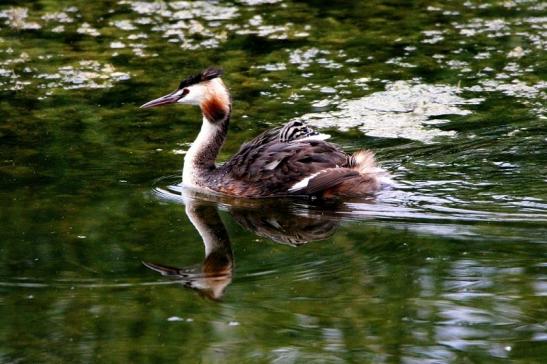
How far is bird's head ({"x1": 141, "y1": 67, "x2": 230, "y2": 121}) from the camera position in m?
9.64

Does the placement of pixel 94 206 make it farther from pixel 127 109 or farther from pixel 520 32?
pixel 520 32

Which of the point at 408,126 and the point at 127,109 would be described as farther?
the point at 127,109

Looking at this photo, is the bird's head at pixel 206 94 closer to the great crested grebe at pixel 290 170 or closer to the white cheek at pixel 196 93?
the white cheek at pixel 196 93

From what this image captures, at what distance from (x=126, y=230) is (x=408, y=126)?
3167mm

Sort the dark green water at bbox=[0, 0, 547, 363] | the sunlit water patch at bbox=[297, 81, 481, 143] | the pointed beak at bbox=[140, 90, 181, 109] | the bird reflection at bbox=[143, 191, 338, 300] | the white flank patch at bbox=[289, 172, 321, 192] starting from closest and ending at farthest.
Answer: the dark green water at bbox=[0, 0, 547, 363] → the bird reflection at bbox=[143, 191, 338, 300] → the white flank patch at bbox=[289, 172, 321, 192] → the pointed beak at bbox=[140, 90, 181, 109] → the sunlit water patch at bbox=[297, 81, 481, 143]

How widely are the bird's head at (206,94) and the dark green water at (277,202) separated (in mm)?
547

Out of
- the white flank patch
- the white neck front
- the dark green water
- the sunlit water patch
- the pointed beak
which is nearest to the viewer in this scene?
the dark green water

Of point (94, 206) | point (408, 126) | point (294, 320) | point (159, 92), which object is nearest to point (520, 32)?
point (408, 126)

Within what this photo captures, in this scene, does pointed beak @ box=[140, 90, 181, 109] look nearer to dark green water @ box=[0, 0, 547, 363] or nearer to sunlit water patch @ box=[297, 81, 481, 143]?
dark green water @ box=[0, 0, 547, 363]

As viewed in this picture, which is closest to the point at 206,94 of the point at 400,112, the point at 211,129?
the point at 211,129

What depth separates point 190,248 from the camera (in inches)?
312

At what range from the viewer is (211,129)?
970 centimetres

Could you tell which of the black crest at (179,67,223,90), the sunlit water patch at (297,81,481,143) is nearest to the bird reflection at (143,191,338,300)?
the black crest at (179,67,223,90)

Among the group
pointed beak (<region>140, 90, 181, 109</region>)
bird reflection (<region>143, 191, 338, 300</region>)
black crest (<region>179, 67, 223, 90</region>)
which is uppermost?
black crest (<region>179, 67, 223, 90</region>)
